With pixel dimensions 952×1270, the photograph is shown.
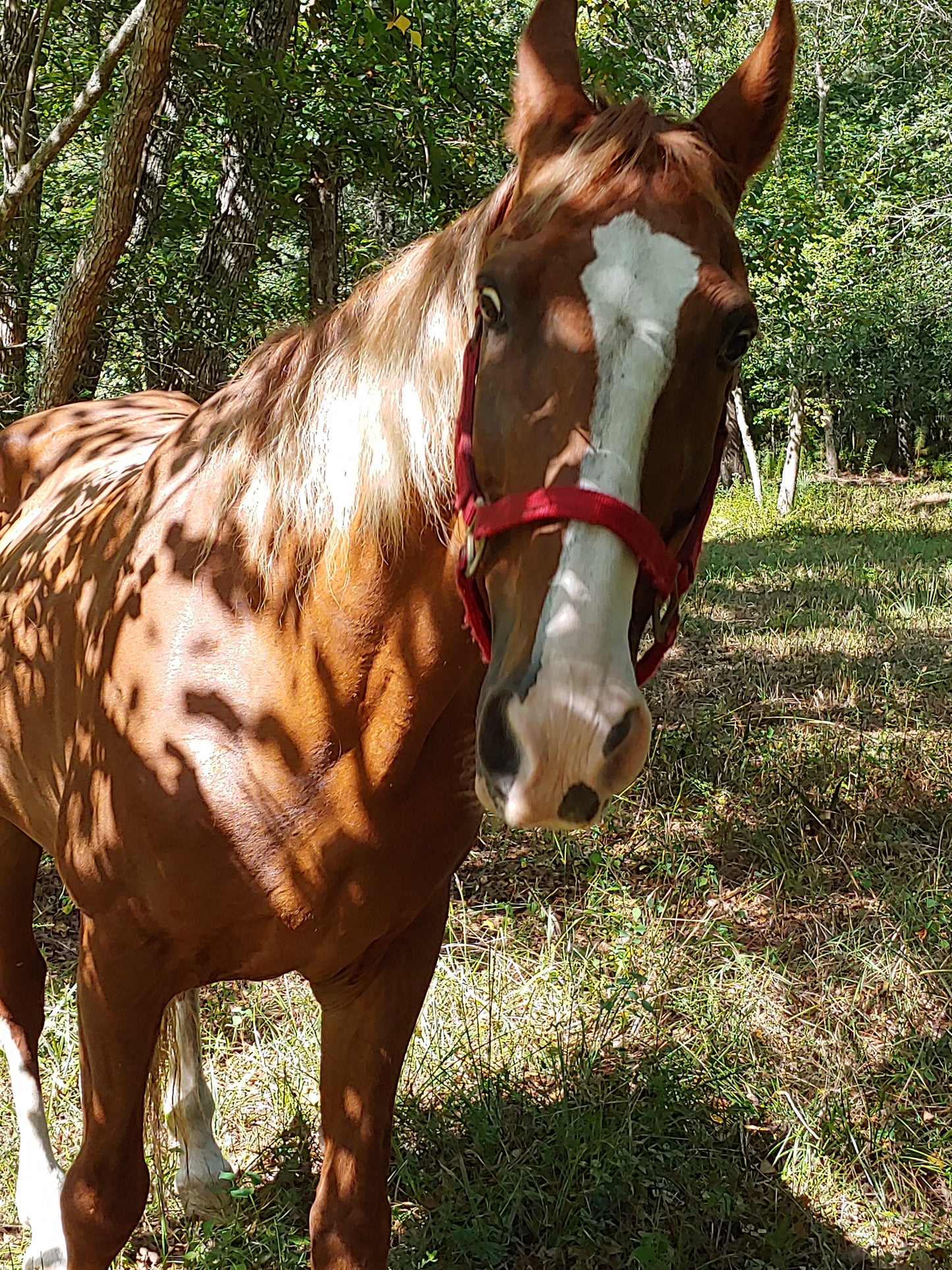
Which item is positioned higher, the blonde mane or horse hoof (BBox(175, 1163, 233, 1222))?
the blonde mane

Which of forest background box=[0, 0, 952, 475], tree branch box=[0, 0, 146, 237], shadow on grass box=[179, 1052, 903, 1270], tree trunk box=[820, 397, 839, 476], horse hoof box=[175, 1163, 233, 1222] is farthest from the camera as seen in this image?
tree trunk box=[820, 397, 839, 476]

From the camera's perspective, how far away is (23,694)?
7.36ft

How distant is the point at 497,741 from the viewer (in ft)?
3.83

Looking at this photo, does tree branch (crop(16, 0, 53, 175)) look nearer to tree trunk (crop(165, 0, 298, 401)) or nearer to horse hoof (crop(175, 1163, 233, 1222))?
tree trunk (crop(165, 0, 298, 401))

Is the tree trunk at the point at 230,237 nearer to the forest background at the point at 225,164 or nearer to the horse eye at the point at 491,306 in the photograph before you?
the forest background at the point at 225,164

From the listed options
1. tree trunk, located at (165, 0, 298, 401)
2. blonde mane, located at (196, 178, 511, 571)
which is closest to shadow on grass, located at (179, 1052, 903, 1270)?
blonde mane, located at (196, 178, 511, 571)

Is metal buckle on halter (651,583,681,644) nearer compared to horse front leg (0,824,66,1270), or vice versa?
metal buckle on halter (651,583,681,644)

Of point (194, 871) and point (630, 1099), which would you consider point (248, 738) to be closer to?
point (194, 871)

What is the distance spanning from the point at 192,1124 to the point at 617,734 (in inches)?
79.0

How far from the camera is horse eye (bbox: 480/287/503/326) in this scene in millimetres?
1237

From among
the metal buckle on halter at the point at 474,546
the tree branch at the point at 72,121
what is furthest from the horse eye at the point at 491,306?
the tree branch at the point at 72,121

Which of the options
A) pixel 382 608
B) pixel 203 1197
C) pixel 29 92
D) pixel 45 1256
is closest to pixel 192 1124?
pixel 203 1197

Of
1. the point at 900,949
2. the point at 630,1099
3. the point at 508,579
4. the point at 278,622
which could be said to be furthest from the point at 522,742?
the point at 900,949

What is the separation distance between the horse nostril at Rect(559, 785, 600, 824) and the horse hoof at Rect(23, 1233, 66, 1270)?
1.98 metres
